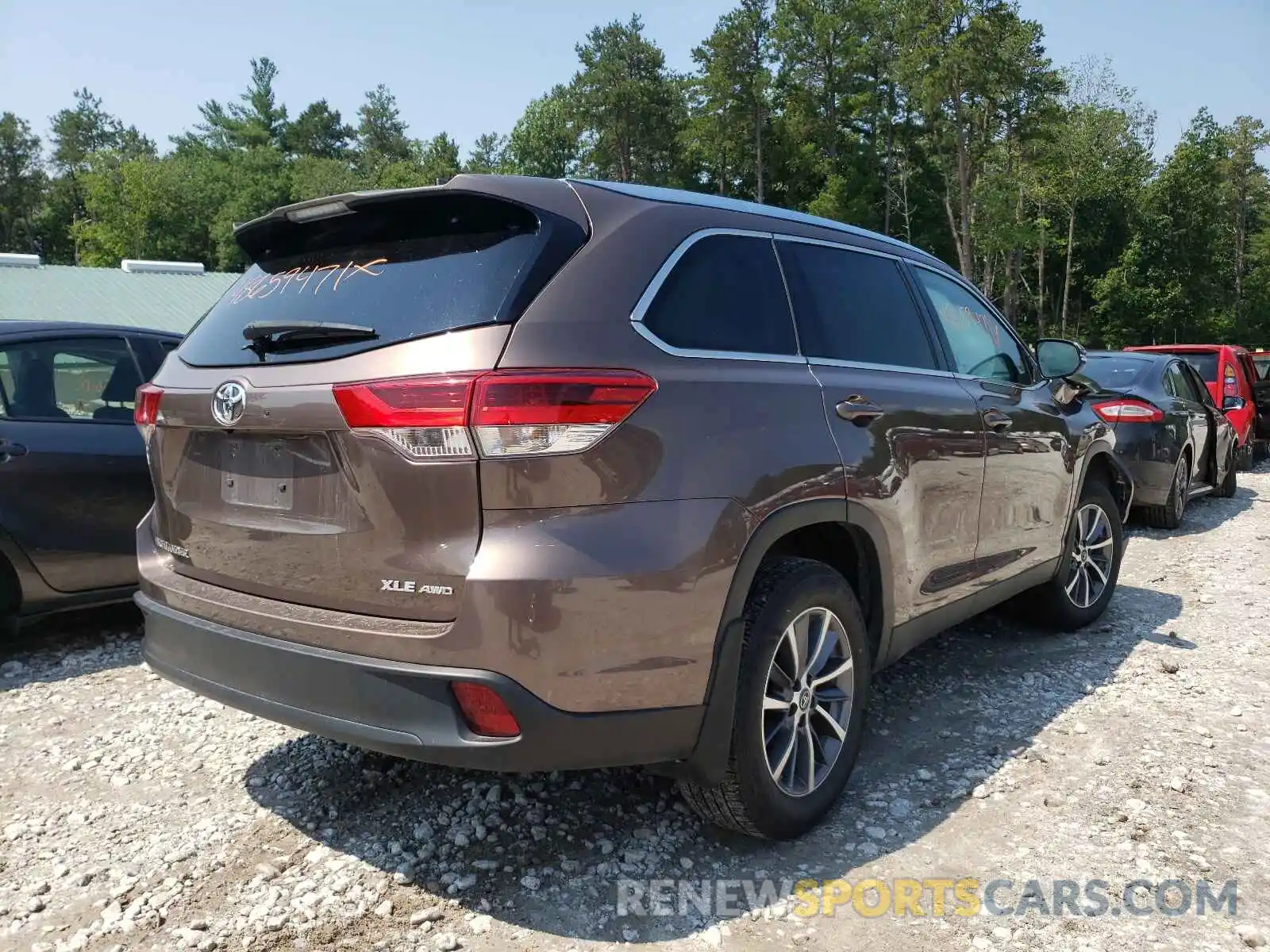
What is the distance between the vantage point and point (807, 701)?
2.92 m

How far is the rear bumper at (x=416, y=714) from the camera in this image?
2.25m

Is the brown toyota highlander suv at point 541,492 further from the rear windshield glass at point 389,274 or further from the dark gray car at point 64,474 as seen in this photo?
the dark gray car at point 64,474

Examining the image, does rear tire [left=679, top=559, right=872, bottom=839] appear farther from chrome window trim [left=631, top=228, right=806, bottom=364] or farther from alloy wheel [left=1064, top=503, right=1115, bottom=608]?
alloy wheel [left=1064, top=503, right=1115, bottom=608]

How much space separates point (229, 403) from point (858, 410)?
1928mm

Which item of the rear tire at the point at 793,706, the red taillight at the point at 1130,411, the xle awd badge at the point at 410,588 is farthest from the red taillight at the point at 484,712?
the red taillight at the point at 1130,411

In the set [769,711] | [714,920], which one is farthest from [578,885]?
[769,711]

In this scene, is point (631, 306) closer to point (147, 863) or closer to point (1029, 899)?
point (1029, 899)

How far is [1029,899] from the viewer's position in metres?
2.64

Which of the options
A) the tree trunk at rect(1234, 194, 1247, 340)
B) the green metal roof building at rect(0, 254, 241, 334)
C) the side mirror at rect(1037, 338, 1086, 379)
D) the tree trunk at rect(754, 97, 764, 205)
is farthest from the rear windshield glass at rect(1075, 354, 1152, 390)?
the tree trunk at rect(1234, 194, 1247, 340)

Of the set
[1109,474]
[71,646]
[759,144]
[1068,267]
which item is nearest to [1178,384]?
[1109,474]

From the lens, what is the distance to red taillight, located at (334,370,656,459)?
2.21m

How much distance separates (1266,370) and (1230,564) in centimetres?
894

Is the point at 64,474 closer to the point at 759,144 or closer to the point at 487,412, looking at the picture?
the point at 487,412

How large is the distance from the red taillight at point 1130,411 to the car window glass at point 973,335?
4.23 meters
